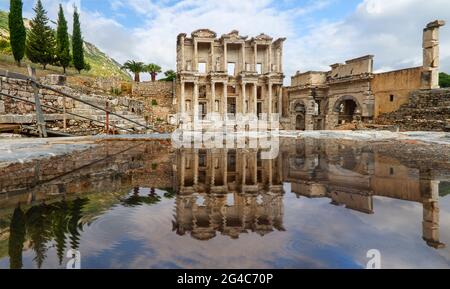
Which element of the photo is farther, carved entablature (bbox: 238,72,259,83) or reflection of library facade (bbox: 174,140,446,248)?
carved entablature (bbox: 238,72,259,83)

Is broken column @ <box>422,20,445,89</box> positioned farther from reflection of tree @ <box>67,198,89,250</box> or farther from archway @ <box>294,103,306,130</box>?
reflection of tree @ <box>67,198,89,250</box>

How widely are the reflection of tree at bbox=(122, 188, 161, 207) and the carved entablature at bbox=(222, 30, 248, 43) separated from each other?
37.0m

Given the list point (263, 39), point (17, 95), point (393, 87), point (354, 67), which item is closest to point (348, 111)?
point (354, 67)

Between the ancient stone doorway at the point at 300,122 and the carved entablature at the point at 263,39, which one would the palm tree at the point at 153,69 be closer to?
the carved entablature at the point at 263,39

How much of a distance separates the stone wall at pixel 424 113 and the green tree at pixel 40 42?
43.9m

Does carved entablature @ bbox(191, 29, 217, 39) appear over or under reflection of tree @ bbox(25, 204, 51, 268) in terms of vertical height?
over

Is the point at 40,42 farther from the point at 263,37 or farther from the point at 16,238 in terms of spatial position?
the point at 16,238

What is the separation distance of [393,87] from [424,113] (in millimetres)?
4175

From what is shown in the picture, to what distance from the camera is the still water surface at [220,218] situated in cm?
182

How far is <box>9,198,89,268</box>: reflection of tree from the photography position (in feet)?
6.06

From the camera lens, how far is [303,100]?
3262 cm

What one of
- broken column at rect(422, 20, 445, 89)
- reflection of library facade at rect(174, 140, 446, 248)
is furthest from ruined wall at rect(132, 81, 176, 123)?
reflection of library facade at rect(174, 140, 446, 248)

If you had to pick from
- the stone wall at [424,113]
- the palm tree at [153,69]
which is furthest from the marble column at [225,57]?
the stone wall at [424,113]
